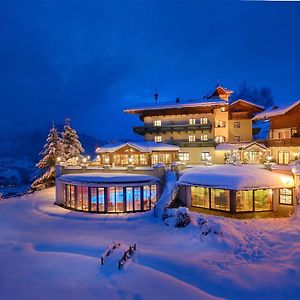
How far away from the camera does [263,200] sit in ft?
69.0

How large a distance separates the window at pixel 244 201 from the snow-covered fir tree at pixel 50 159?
25.5 m

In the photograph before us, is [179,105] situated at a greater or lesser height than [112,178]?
greater

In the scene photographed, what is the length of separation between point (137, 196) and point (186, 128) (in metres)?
17.8

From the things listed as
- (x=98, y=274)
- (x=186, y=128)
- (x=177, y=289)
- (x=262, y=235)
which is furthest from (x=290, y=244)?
(x=186, y=128)

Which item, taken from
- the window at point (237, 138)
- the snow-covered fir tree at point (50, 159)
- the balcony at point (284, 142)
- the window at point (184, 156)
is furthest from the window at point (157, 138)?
the balcony at point (284, 142)

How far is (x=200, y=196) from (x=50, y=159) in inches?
912

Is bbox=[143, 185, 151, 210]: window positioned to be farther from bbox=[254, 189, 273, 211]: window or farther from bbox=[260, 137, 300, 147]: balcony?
bbox=[260, 137, 300, 147]: balcony

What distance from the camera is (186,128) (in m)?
37.2

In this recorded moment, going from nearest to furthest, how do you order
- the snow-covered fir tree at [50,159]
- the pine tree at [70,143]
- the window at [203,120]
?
the snow-covered fir tree at [50,159] < the window at [203,120] < the pine tree at [70,143]

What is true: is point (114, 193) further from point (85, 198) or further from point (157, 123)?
point (157, 123)

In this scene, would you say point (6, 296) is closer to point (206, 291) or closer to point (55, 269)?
point (55, 269)

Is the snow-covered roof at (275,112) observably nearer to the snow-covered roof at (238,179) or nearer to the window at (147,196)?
the snow-covered roof at (238,179)

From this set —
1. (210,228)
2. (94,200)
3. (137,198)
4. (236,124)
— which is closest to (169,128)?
(236,124)

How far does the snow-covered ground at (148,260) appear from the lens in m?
9.84
